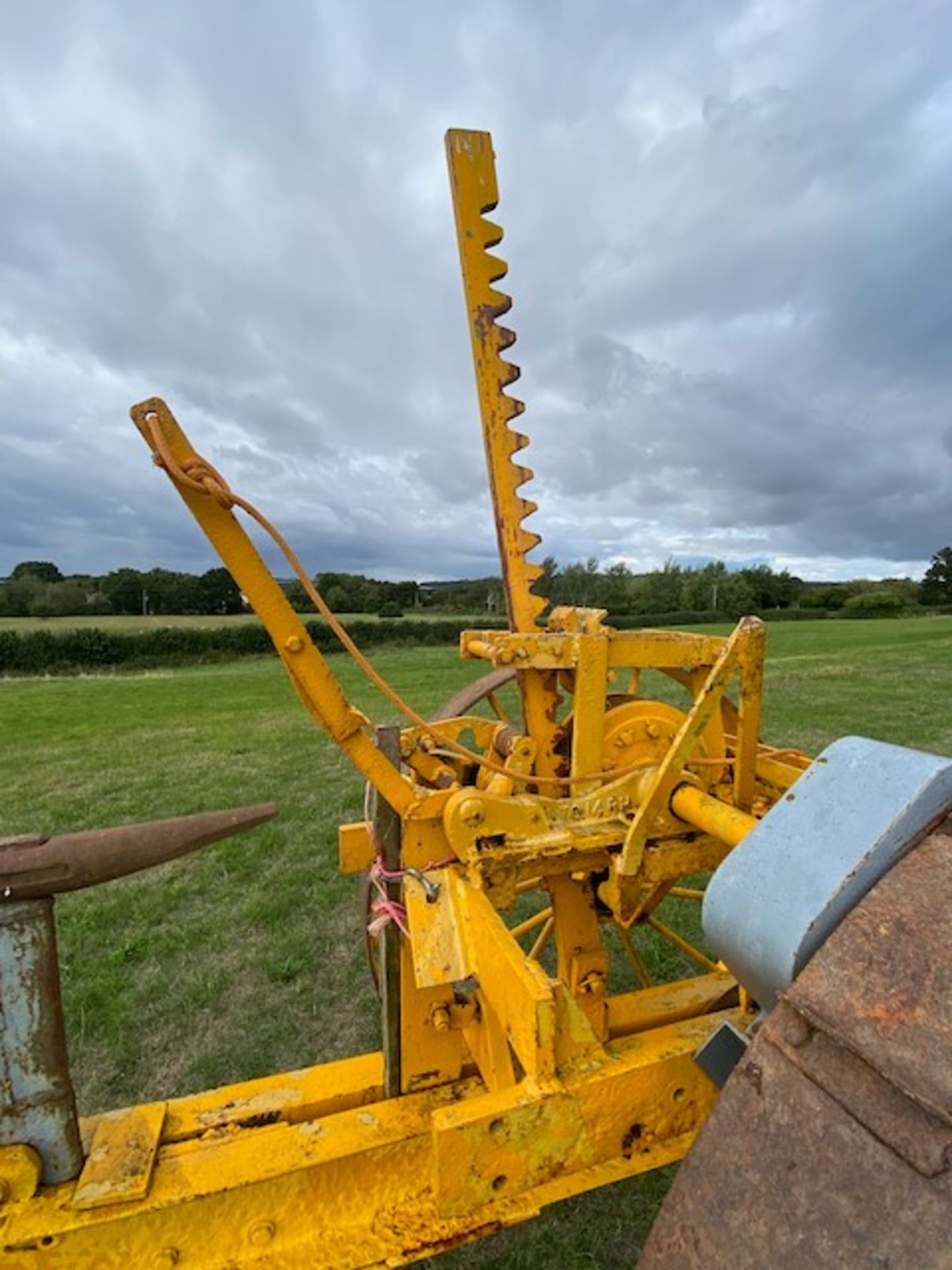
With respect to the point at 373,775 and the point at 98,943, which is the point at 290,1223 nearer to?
the point at 373,775

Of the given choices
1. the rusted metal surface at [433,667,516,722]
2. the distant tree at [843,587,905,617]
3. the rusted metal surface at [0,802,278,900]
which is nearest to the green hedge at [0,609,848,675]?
the rusted metal surface at [433,667,516,722]

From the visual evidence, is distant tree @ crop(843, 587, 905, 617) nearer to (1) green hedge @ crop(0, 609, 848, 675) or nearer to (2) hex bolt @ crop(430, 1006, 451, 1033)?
(1) green hedge @ crop(0, 609, 848, 675)

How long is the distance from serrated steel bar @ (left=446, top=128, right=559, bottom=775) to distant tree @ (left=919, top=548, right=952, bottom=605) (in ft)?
256

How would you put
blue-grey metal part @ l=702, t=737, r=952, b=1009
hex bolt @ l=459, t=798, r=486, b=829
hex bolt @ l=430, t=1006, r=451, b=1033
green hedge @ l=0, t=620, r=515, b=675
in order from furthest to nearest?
green hedge @ l=0, t=620, r=515, b=675 → hex bolt @ l=430, t=1006, r=451, b=1033 → hex bolt @ l=459, t=798, r=486, b=829 → blue-grey metal part @ l=702, t=737, r=952, b=1009

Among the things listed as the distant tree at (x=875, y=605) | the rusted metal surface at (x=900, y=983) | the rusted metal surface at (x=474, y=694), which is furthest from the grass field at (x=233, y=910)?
the distant tree at (x=875, y=605)

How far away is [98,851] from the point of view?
5.33ft

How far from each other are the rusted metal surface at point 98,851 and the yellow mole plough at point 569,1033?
11 millimetres

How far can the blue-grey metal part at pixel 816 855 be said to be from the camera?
1.29 meters

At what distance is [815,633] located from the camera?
3400cm

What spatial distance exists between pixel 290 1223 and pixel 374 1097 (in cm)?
58

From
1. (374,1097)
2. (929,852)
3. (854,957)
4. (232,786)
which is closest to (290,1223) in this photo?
(374,1097)

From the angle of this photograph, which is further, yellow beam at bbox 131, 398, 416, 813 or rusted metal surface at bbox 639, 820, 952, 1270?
yellow beam at bbox 131, 398, 416, 813

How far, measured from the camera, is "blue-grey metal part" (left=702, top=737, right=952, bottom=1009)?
129cm

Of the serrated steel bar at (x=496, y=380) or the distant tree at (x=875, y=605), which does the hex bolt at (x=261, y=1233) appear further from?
the distant tree at (x=875, y=605)
